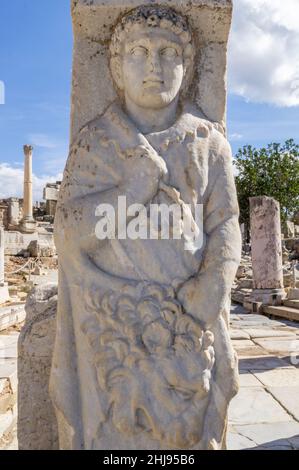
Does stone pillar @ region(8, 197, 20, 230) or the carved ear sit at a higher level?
stone pillar @ region(8, 197, 20, 230)

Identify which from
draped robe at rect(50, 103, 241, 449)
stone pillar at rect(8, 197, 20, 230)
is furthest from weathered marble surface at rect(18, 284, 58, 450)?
stone pillar at rect(8, 197, 20, 230)

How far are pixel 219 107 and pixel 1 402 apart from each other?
306 cm

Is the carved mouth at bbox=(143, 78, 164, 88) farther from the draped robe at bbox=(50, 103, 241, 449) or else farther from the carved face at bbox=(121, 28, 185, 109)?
the draped robe at bbox=(50, 103, 241, 449)

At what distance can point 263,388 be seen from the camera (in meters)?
4.40

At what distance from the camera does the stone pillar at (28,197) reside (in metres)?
28.9

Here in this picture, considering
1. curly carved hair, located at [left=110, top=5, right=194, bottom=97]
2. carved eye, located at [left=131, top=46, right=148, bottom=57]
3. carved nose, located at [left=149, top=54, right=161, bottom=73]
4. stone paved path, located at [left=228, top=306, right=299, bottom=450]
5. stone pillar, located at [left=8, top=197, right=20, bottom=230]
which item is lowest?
stone paved path, located at [left=228, top=306, right=299, bottom=450]

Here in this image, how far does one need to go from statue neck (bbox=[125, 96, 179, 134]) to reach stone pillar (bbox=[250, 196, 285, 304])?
9231 millimetres

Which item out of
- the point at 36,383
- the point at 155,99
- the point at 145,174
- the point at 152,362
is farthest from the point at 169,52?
the point at 36,383

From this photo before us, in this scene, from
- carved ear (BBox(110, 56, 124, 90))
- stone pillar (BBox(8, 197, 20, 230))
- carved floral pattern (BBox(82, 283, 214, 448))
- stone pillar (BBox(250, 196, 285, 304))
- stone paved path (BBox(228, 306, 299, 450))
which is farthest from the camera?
stone pillar (BBox(8, 197, 20, 230))

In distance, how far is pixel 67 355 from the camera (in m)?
1.90

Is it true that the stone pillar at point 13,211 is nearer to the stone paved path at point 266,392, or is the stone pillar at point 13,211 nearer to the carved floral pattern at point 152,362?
the stone paved path at point 266,392

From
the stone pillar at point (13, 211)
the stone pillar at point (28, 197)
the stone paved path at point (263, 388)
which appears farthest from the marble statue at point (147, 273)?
the stone pillar at point (13, 211)

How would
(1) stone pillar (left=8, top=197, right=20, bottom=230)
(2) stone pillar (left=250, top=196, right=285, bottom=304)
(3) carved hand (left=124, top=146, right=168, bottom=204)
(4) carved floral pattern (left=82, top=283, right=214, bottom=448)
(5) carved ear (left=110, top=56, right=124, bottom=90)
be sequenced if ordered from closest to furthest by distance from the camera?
1. (4) carved floral pattern (left=82, top=283, right=214, bottom=448)
2. (3) carved hand (left=124, top=146, right=168, bottom=204)
3. (5) carved ear (left=110, top=56, right=124, bottom=90)
4. (2) stone pillar (left=250, top=196, right=285, bottom=304)
5. (1) stone pillar (left=8, top=197, right=20, bottom=230)

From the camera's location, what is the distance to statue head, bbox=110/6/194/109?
1978 mm
